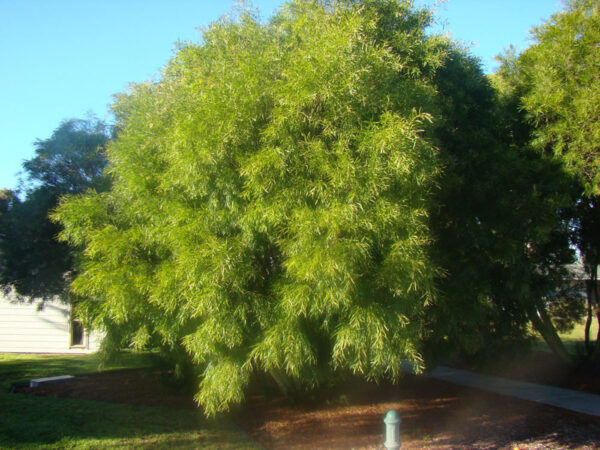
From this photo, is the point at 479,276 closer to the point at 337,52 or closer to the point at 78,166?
the point at 337,52

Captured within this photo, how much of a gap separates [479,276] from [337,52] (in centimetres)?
438

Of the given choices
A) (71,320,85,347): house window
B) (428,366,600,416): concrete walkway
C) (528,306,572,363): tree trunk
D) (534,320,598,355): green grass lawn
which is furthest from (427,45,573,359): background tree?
(71,320,85,347): house window

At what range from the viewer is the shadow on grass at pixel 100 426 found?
17.6ft

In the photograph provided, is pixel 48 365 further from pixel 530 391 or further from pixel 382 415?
pixel 530 391

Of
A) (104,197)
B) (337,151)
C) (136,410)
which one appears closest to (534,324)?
(337,151)

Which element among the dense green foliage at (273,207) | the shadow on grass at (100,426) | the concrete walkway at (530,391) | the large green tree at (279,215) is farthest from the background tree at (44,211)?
the concrete walkway at (530,391)

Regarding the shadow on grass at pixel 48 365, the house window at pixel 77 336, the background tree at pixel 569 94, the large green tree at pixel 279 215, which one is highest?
the background tree at pixel 569 94

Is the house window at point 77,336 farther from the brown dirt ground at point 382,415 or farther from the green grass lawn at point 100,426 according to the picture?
the green grass lawn at point 100,426

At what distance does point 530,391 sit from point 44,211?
402 inches

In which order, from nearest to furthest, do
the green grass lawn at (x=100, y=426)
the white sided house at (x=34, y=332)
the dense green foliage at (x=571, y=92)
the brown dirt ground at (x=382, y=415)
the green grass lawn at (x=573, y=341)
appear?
the green grass lawn at (x=100, y=426) < the brown dirt ground at (x=382, y=415) < the dense green foliage at (x=571, y=92) < the green grass lawn at (x=573, y=341) < the white sided house at (x=34, y=332)

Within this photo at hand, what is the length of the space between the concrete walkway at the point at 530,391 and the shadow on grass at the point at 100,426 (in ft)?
15.4

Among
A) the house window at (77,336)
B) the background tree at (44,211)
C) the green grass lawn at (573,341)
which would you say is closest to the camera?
the background tree at (44,211)

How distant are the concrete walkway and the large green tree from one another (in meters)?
4.71

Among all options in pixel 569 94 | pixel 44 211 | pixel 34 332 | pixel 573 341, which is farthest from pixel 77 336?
pixel 573 341
